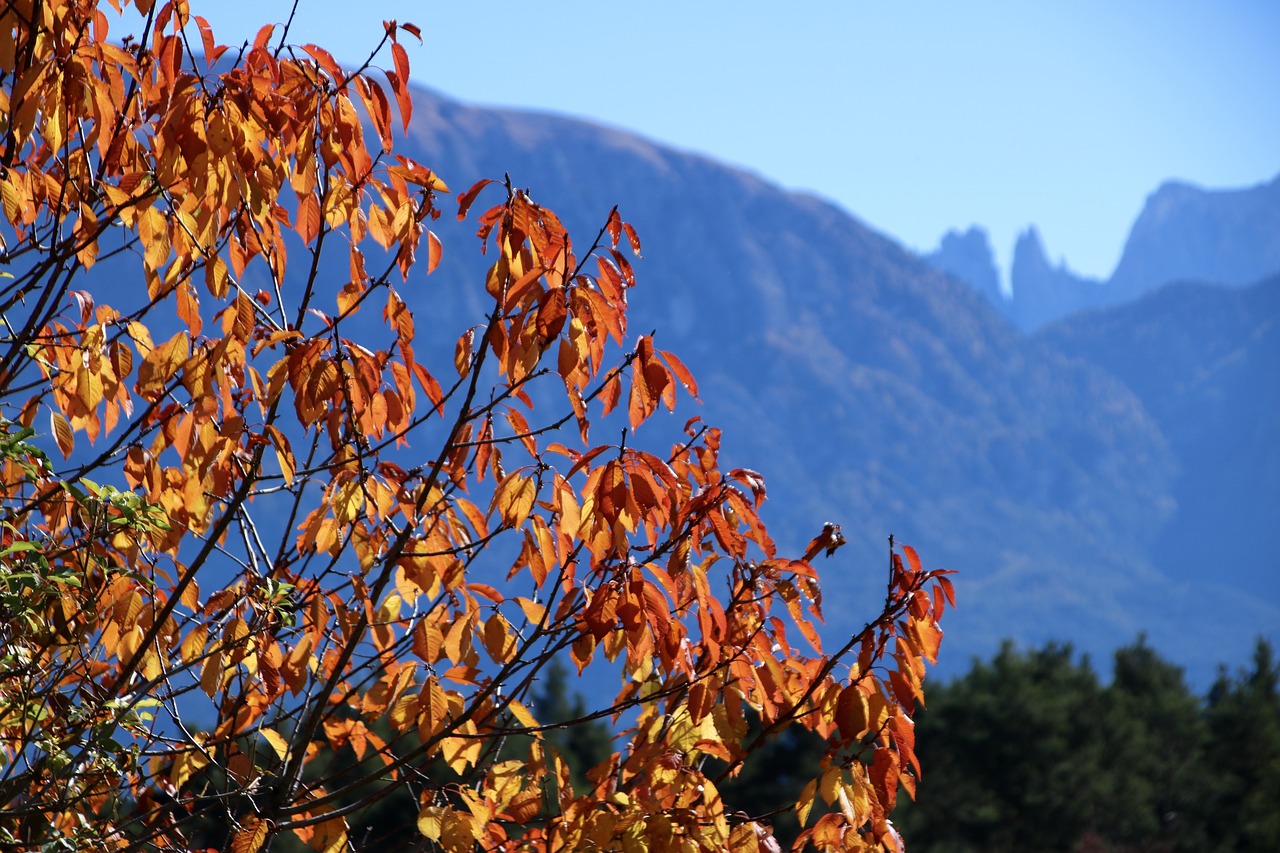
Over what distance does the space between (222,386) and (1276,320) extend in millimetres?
180829

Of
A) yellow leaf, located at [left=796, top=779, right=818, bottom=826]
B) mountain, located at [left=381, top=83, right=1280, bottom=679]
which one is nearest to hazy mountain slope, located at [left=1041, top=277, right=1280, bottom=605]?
mountain, located at [left=381, top=83, right=1280, bottom=679]

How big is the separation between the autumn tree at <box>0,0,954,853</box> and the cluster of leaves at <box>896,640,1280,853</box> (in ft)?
63.1

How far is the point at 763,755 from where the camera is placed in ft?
65.4

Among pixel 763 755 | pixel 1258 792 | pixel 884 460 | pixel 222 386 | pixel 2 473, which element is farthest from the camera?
pixel 884 460

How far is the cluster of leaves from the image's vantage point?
21.7 metres

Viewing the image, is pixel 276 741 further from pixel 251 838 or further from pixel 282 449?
pixel 282 449

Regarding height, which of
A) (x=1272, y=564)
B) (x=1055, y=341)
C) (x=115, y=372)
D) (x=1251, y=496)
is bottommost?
(x=115, y=372)

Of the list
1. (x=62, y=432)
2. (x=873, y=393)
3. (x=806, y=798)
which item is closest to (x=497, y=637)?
(x=806, y=798)

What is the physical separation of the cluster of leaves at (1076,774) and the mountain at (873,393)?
11109 cm

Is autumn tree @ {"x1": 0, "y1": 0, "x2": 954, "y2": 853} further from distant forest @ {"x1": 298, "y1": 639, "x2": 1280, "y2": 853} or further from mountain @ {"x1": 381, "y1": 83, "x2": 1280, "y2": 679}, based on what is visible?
mountain @ {"x1": 381, "y1": 83, "x2": 1280, "y2": 679}

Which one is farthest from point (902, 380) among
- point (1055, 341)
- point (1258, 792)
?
point (1258, 792)

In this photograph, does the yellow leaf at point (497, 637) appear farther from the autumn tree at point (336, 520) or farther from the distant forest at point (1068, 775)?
the distant forest at point (1068, 775)

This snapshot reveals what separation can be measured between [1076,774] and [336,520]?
21.8 meters

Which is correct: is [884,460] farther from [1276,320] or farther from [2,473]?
[2,473]
